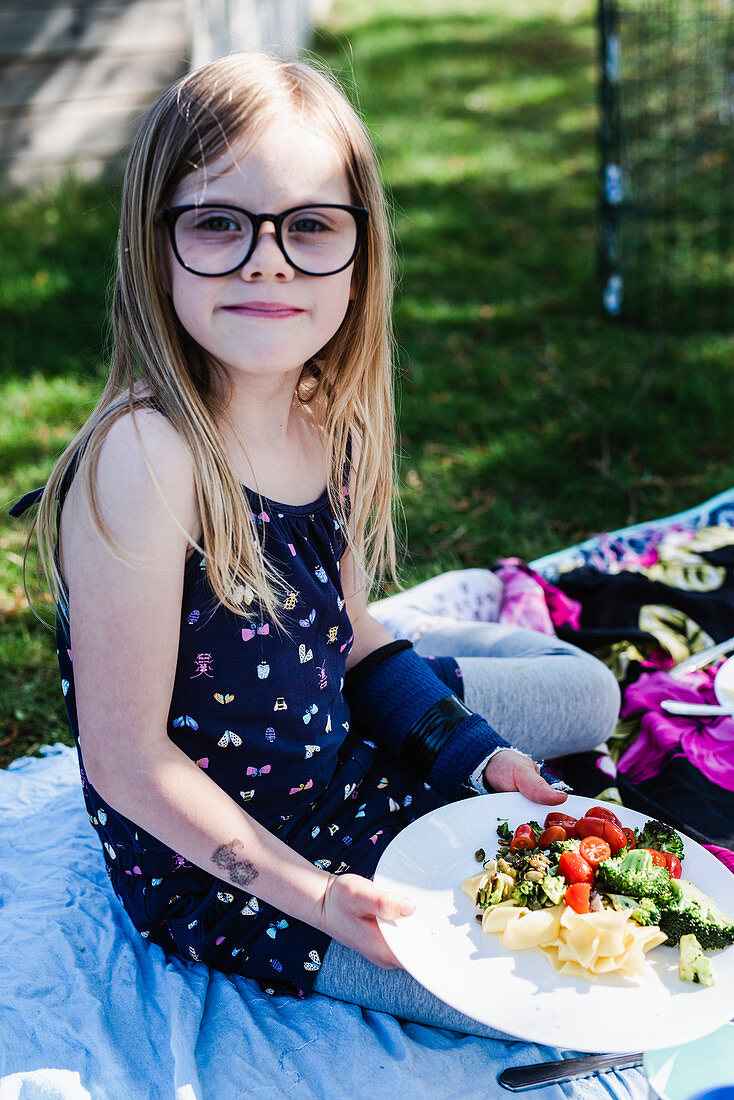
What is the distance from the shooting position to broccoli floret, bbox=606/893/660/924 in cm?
135

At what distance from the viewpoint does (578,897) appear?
4.52ft

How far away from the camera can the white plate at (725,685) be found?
1959 millimetres

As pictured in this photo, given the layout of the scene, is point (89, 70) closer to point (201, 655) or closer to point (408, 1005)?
point (201, 655)

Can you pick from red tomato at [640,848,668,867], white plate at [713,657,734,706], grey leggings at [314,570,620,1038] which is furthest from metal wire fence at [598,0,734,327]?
red tomato at [640,848,668,867]

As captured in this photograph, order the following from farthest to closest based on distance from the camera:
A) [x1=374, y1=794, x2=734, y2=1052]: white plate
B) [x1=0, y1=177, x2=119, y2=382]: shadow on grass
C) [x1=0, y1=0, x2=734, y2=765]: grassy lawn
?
[x1=0, y1=177, x2=119, y2=382]: shadow on grass → [x1=0, y1=0, x2=734, y2=765]: grassy lawn → [x1=374, y1=794, x2=734, y2=1052]: white plate

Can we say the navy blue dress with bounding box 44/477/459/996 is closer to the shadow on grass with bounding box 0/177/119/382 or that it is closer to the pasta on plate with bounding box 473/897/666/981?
the pasta on plate with bounding box 473/897/666/981

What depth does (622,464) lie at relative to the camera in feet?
12.1

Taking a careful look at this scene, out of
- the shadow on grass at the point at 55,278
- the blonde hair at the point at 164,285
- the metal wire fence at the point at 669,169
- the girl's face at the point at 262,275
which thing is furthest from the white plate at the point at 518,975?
the metal wire fence at the point at 669,169

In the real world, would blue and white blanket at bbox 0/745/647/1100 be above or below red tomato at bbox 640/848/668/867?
below

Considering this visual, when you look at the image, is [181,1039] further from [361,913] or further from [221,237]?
[221,237]

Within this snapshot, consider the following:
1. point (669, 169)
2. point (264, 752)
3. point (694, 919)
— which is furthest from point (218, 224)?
point (669, 169)

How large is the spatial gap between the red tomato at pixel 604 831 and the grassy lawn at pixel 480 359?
4.69 ft

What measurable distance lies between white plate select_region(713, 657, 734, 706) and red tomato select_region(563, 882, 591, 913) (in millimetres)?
700

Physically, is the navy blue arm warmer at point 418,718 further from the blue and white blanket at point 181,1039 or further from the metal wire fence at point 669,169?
the metal wire fence at point 669,169
